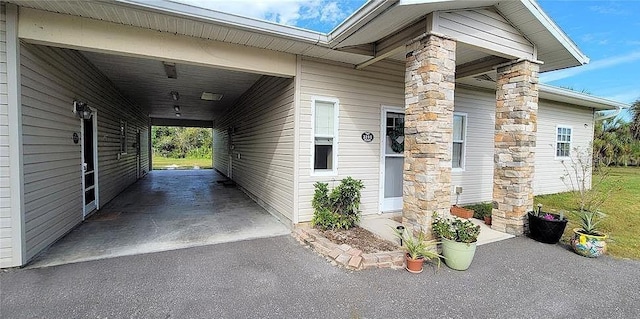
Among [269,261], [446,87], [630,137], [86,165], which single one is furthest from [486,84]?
[630,137]

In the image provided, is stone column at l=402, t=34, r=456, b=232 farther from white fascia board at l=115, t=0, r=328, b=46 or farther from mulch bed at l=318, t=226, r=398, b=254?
white fascia board at l=115, t=0, r=328, b=46

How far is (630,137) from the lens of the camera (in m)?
17.6

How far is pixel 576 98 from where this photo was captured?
781 cm

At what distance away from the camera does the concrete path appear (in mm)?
2502

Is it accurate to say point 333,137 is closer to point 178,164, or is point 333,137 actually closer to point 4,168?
point 4,168

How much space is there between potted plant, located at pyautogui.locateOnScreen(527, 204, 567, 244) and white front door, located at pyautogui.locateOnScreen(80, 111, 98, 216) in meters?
7.97

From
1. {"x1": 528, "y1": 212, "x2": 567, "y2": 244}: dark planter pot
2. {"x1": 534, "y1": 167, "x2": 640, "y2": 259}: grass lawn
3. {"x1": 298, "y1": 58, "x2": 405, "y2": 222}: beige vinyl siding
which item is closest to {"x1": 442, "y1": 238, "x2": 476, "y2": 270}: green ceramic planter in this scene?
{"x1": 528, "y1": 212, "x2": 567, "y2": 244}: dark planter pot

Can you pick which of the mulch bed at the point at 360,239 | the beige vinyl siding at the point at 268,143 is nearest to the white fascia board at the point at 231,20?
the beige vinyl siding at the point at 268,143

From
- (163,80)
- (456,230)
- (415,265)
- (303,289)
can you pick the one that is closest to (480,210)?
(456,230)

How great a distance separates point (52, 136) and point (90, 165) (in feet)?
6.56

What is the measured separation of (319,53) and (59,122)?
4.14 meters

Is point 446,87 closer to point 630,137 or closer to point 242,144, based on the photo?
point 242,144

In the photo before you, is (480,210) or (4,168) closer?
(4,168)

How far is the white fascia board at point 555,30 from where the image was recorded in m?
3.90
